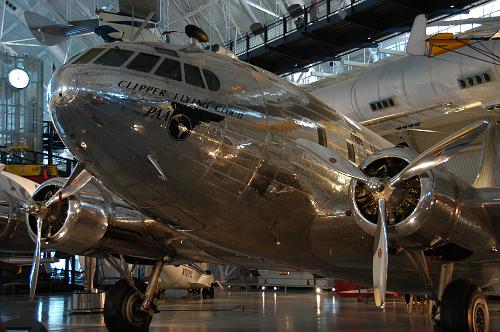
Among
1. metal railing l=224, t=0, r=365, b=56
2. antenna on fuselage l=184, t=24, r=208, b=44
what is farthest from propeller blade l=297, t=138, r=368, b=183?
metal railing l=224, t=0, r=365, b=56

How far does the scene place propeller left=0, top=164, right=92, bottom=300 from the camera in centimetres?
853

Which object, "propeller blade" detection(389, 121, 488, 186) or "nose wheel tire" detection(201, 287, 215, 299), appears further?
"nose wheel tire" detection(201, 287, 215, 299)

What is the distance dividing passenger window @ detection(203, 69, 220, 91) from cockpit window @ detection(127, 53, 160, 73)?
63cm

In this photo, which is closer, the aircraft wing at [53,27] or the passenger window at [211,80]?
the passenger window at [211,80]

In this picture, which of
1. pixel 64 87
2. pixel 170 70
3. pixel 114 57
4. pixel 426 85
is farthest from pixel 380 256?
pixel 426 85

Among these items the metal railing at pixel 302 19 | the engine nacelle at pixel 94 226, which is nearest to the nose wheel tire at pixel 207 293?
the metal railing at pixel 302 19

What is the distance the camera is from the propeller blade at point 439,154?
23.7ft

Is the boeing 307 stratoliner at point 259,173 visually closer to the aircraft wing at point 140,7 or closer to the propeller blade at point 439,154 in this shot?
the propeller blade at point 439,154

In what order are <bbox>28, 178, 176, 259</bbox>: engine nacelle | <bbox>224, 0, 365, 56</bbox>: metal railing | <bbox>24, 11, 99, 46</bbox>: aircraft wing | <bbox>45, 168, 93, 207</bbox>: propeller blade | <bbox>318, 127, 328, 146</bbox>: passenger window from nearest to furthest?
<bbox>45, 168, 93, 207</bbox>: propeller blade, <bbox>318, 127, 328, 146</bbox>: passenger window, <bbox>28, 178, 176, 259</bbox>: engine nacelle, <bbox>224, 0, 365, 56</bbox>: metal railing, <bbox>24, 11, 99, 46</bbox>: aircraft wing

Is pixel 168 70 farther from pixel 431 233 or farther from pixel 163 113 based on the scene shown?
pixel 431 233

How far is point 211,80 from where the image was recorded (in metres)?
7.38

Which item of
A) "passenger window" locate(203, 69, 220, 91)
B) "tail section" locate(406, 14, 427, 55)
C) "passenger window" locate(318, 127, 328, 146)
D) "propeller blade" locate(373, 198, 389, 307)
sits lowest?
"propeller blade" locate(373, 198, 389, 307)

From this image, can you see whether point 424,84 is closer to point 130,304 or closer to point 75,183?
point 130,304

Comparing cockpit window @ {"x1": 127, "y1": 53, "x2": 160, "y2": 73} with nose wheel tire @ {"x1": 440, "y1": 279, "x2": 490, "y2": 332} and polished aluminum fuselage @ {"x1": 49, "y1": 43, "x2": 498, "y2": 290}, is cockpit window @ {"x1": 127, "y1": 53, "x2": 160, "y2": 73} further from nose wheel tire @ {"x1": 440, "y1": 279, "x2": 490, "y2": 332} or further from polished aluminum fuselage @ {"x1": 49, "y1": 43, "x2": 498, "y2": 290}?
nose wheel tire @ {"x1": 440, "y1": 279, "x2": 490, "y2": 332}
